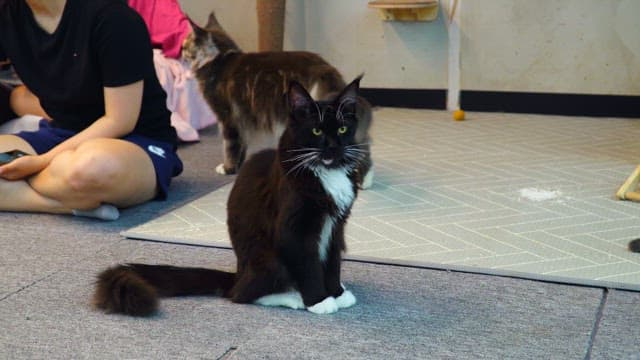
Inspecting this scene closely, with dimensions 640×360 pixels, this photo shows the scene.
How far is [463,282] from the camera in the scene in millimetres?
2207

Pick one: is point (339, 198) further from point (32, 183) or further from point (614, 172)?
point (614, 172)

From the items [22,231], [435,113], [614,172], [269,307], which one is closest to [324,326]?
[269,307]

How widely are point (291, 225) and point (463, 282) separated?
608 millimetres

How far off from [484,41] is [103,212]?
289 centimetres

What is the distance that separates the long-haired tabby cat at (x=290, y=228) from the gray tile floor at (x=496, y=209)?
452 millimetres

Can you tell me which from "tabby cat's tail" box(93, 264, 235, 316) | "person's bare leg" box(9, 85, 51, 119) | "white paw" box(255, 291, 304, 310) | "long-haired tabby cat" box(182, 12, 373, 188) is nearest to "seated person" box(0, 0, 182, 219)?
"person's bare leg" box(9, 85, 51, 119)

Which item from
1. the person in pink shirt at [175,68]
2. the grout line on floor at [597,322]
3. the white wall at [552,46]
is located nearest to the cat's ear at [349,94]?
the grout line on floor at [597,322]

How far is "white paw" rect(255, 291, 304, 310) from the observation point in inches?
79.2

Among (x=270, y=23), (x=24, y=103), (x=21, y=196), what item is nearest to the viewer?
(x=21, y=196)

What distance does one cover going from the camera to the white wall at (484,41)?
4.59 metres

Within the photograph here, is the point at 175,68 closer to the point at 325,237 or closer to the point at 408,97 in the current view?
the point at 408,97

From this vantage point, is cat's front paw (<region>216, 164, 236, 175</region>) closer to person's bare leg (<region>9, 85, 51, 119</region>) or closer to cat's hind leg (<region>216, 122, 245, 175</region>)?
cat's hind leg (<region>216, 122, 245, 175</region>)

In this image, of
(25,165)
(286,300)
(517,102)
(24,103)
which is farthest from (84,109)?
(517,102)

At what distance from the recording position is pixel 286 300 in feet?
6.63
